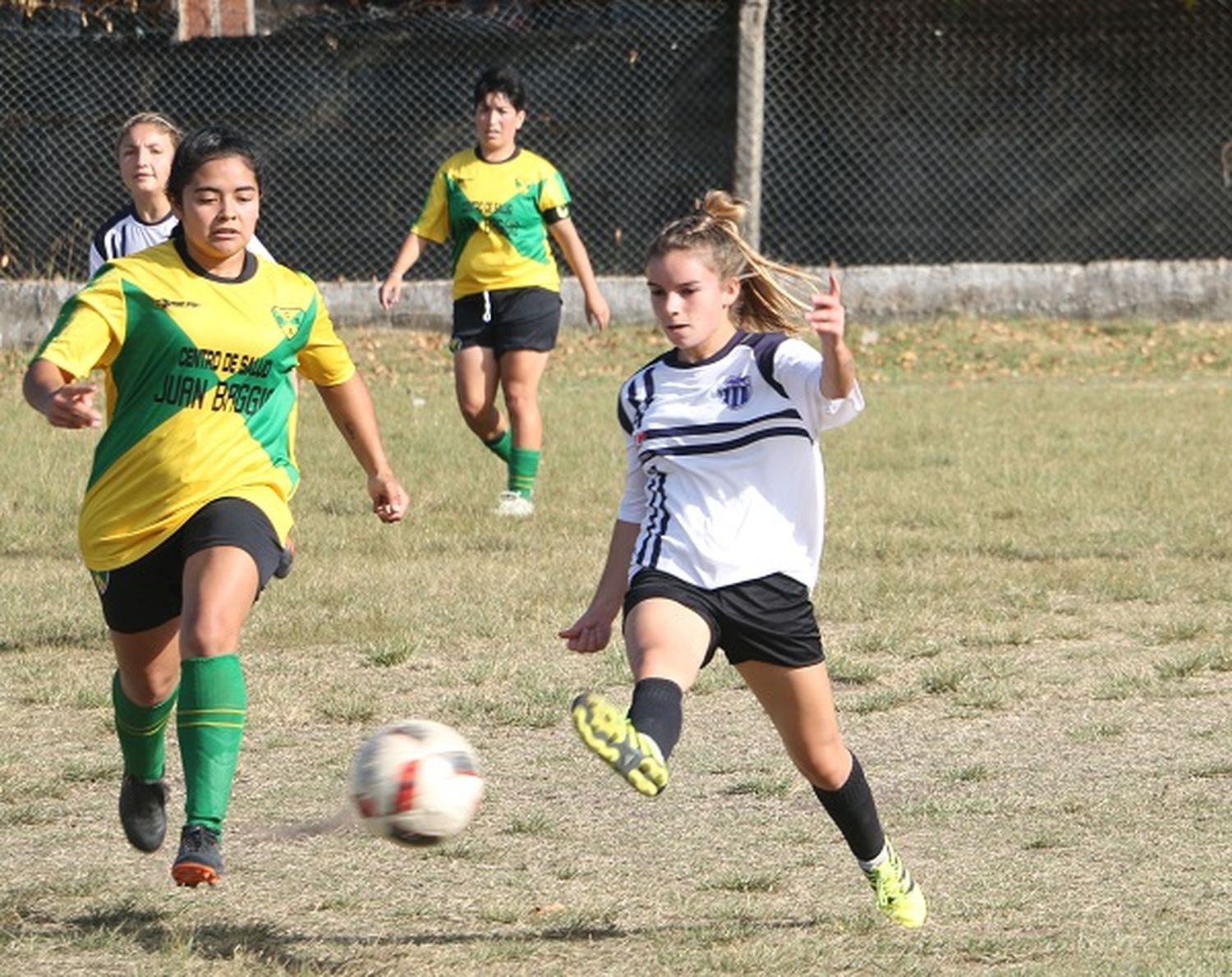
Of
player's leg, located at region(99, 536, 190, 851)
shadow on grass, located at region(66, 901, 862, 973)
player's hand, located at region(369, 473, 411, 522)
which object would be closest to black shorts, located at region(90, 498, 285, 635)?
player's leg, located at region(99, 536, 190, 851)

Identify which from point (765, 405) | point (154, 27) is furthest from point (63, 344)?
point (154, 27)

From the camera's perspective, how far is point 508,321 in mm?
10680

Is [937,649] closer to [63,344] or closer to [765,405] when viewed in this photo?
[765,405]

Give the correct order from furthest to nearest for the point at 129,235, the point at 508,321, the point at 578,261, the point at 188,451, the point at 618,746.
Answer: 1. the point at 578,261
2. the point at 508,321
3. the point at 129,235
4. the point at 188,451
5. the point at 618,746

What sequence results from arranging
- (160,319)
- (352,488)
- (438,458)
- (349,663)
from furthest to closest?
1. (438,458)
2. (352,488)
3. (349,663)
4. (160,319)

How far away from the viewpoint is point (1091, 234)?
58.0 feet

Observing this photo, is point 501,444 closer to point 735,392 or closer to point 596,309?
point 596,309

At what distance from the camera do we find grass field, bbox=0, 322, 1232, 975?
4738 mm

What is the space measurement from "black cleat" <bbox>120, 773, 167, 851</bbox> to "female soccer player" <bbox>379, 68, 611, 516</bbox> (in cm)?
529

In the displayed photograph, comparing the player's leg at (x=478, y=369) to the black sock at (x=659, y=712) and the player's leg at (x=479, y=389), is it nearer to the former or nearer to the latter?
the player's leg at (x=479, y=389)

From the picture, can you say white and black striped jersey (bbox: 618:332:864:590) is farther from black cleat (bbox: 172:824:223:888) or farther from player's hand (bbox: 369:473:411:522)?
black cleat (bbox: 172:824:223:888)

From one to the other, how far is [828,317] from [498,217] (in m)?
6.53

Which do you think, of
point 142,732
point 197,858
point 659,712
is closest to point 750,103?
point 142,732

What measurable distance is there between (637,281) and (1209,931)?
40.6 ft
